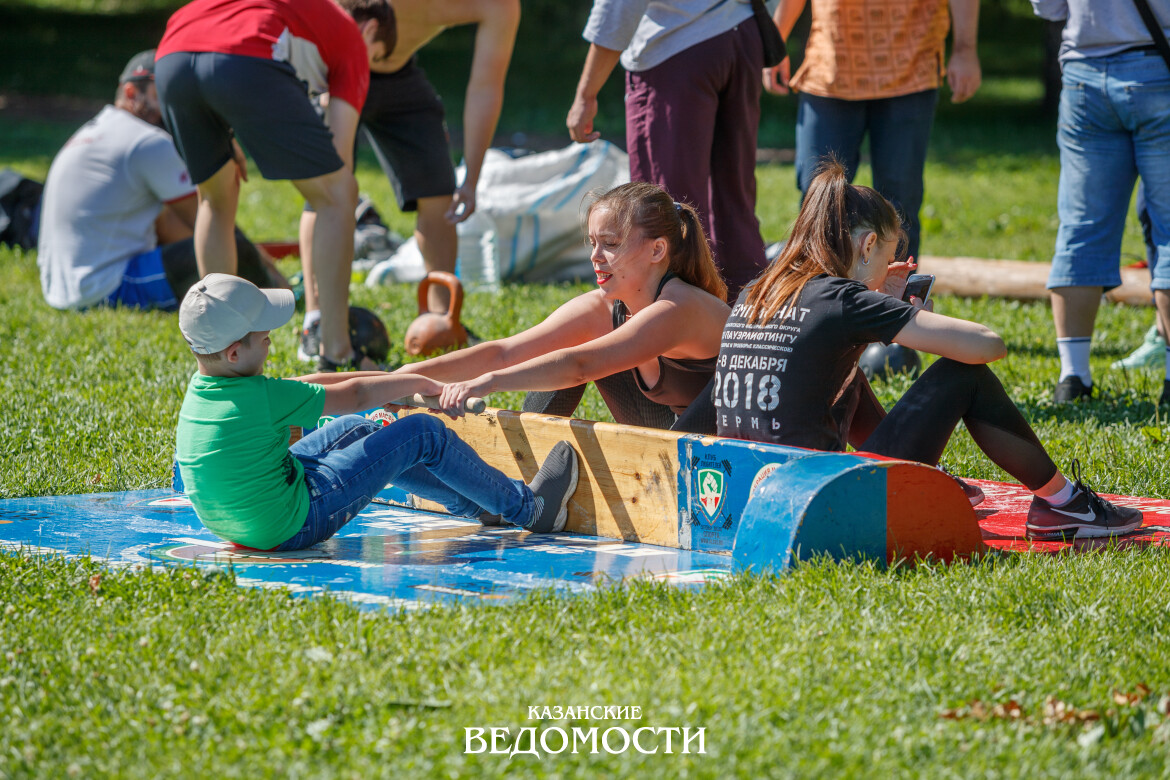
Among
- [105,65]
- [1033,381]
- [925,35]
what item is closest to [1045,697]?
[1033,381]

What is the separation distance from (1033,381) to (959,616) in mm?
3533

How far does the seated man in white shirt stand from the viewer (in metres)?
8.15

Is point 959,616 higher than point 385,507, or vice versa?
point 959,616

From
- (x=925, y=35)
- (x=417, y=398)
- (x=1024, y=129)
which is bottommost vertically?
(x=1024, y=129)

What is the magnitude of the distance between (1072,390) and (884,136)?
62.4 inches

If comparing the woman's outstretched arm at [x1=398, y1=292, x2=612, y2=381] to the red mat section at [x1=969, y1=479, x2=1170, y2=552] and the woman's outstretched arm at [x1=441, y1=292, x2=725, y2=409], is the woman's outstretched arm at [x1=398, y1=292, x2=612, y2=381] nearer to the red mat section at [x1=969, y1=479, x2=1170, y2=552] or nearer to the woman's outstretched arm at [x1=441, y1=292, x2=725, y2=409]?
the woman's outstretched arm at [x1=441, y1=292, x2=725, y2=409]

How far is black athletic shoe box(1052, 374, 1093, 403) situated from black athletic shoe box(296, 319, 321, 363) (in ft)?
11.4

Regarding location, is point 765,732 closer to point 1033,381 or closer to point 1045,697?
point 1045,697

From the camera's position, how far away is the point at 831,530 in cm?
331

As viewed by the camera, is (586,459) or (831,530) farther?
(586,459)

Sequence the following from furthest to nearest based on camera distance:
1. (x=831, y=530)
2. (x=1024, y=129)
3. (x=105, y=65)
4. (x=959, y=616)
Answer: (x=105, y=65) < (x=1024, y=129) < (x=831, y=530) < (x=959, y=616)

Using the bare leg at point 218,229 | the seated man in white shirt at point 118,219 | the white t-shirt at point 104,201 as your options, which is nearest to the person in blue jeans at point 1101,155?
the bare leg at point 218,229

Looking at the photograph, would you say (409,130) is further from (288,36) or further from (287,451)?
(287,451)

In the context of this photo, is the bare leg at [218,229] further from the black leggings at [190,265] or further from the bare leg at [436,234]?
the black leggings at [190,265]
